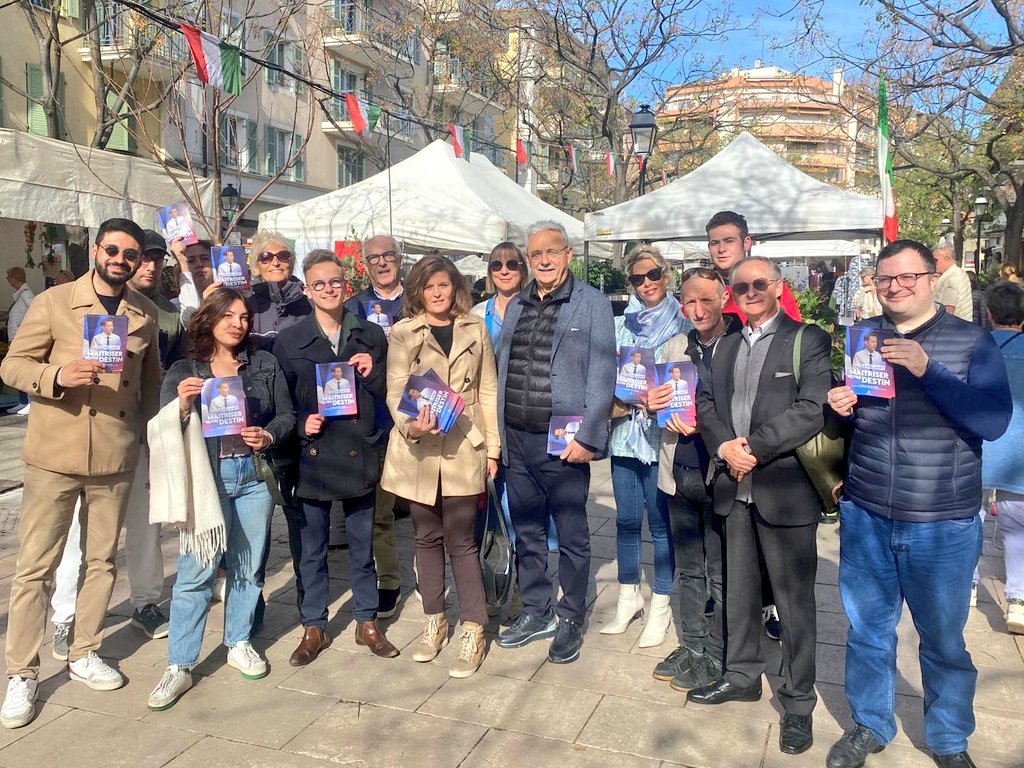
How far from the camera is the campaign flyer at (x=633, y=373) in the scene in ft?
13.4

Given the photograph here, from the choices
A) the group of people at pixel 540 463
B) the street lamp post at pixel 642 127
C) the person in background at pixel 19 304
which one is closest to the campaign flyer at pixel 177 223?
the group of people at pixel 540 463

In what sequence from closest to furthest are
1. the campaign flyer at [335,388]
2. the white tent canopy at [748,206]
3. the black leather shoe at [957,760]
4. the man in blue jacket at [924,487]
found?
the man in blue jacket at [924,487]
the black leather shoe at [957,760]
the campaign flyer at [335,388]
the white tent canopy at [748,206]

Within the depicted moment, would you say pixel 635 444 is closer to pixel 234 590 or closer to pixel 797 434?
pixel 797 434

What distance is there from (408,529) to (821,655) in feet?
11.1

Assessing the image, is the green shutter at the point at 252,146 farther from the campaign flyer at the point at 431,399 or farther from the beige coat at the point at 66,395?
the campaign flyer at the point at 431,399

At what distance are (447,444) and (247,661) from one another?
1.42 m

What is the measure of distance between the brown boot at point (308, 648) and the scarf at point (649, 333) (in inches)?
73.9

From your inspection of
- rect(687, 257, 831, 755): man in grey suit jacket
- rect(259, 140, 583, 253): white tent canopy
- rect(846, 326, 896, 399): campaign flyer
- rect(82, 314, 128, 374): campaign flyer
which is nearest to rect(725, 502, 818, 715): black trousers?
rect(687, 257, 831, 755): man in grey suit jacket

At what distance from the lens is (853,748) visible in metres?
3.31

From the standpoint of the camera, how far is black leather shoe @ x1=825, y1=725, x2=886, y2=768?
3287 mm

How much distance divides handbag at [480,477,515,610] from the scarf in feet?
2.58

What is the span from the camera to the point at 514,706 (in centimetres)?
385

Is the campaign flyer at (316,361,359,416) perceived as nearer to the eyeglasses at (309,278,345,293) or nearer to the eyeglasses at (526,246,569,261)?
the eyeglasses at (309,278,345,293)

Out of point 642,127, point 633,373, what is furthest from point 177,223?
point 642,127
